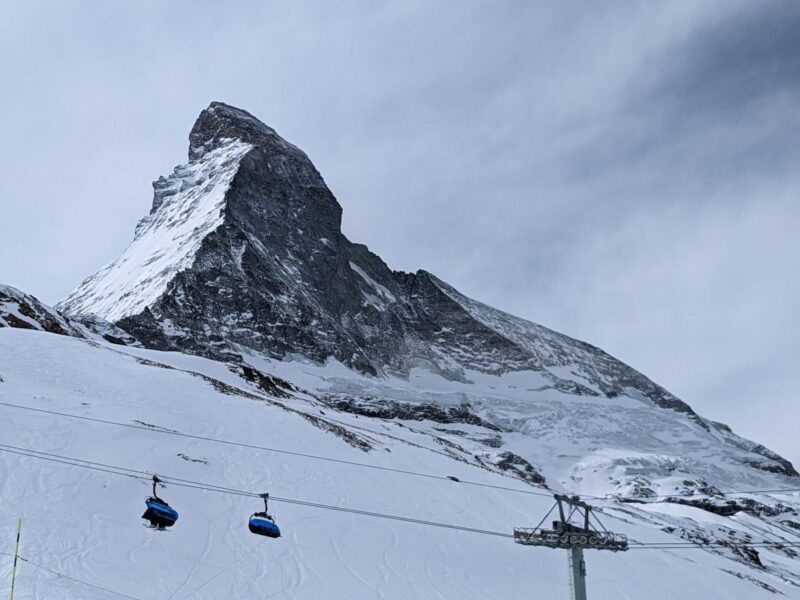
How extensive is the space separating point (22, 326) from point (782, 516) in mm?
113425

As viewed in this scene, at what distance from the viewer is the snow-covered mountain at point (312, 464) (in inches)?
1142

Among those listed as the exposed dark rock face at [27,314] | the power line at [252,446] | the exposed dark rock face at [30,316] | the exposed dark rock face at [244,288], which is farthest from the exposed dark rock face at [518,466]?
the exposed dark rock face at [27,314]

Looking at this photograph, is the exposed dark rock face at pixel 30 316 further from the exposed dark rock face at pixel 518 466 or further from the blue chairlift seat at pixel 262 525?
the exposed dark rock face at pixel 518 466

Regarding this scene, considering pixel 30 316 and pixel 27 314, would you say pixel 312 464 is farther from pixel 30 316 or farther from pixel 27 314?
pixel 27 314

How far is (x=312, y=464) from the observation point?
43250 millimetres

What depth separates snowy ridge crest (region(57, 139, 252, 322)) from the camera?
458 feet

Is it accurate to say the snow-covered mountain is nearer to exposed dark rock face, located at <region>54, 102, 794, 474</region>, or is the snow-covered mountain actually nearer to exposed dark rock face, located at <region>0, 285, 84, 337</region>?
exposed dark rock face, located at <region>0, 285, 84, 337</region>

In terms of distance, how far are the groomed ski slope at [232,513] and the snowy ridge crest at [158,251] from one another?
264 ft

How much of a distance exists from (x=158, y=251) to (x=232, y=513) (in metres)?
140

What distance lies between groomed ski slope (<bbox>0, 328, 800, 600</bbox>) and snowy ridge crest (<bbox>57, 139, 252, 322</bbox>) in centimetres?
8061

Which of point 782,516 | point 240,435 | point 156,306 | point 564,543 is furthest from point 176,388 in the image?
point 782,516

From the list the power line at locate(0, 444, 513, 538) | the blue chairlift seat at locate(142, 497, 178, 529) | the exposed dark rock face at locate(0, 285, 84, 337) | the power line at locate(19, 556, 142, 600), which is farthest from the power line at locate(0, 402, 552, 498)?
the exposed dark rock face at locate(0, 285, 84, 337)

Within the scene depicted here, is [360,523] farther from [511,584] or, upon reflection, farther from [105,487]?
[105,487]

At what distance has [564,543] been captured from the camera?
2231 cm
